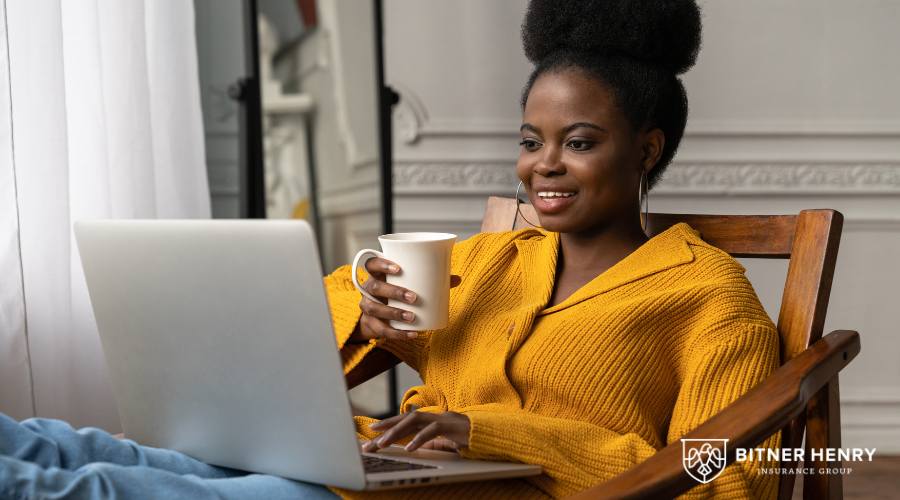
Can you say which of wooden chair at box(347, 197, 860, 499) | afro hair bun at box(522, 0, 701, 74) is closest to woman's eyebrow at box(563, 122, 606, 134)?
afro hair bun at box(522, 0, 701, 74)

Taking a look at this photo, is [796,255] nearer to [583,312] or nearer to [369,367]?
[583,312]

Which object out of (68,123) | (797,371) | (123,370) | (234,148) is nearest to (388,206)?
(234,148)

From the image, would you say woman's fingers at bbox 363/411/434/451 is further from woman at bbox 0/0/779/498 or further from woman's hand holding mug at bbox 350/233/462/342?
woman's hand holding mug at bbox 350/233/462/342

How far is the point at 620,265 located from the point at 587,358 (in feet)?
0.53

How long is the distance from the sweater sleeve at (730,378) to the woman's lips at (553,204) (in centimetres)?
27

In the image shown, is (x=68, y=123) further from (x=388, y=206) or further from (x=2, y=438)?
(x=2, y=438)

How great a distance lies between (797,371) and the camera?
1.04 meters

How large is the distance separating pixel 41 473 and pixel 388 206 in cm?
140

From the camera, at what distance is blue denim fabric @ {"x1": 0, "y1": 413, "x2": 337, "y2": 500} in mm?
861

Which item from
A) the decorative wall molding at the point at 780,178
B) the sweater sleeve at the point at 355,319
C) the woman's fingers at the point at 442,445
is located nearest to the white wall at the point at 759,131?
the decorative wall molding at the point at 780,178

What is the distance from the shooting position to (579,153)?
4.18 ft

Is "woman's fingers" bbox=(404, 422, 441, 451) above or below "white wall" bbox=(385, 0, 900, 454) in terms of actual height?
below

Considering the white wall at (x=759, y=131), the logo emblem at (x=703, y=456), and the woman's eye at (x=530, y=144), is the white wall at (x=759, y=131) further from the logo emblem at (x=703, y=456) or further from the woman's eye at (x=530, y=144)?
the logo emblem at (x=703, y=456)

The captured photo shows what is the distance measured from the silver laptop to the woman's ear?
0.50 m
